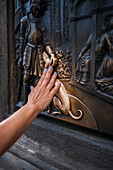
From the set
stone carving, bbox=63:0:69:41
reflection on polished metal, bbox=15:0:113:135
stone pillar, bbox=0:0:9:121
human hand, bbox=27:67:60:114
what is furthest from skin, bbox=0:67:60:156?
stone pillar, bbox=0:0:9:121

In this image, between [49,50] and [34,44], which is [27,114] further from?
[34,44]

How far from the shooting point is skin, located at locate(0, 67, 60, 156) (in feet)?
2.45

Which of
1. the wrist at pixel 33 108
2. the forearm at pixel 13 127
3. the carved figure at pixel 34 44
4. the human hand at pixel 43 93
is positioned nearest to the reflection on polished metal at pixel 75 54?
the carved figure at pixel 34 44

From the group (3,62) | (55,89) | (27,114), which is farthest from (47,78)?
(3,62)

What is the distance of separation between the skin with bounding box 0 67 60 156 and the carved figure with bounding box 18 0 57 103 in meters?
0.28

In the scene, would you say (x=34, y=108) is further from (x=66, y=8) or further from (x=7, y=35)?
(x=7, y=35)

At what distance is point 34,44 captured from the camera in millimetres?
1667

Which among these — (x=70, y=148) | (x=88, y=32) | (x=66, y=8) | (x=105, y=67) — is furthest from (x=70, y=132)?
(x=66, y=8)

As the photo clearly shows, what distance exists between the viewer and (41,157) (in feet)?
5.40

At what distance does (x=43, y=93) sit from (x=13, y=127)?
1.78 ft

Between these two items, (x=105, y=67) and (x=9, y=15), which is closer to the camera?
(x=105, y=67)

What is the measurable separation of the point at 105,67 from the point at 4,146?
1032mm

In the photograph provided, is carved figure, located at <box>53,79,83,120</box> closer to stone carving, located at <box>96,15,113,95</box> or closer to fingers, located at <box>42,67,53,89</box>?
fingers, located at <box>42,67,53,89</box>

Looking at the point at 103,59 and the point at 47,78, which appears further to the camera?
the point at 47,78
